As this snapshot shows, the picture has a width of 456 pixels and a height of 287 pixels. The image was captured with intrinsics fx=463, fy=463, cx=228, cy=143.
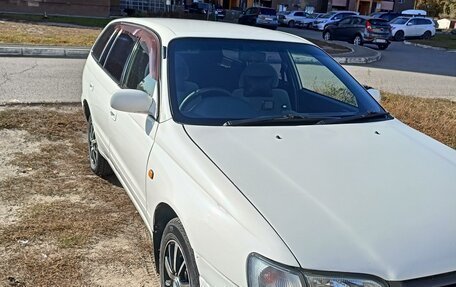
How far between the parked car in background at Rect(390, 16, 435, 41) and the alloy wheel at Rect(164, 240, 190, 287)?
107ft

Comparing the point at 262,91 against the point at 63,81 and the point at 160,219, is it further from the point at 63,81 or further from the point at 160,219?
the point at 63,81

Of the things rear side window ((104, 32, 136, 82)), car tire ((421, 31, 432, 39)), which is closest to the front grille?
rear side window ((104, 32, 136, 82))

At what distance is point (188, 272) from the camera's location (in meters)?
2.37

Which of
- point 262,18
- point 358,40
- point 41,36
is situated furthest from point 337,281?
Result: point 262,18

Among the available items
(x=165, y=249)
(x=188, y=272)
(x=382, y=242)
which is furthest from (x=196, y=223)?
(x=382, y=242)

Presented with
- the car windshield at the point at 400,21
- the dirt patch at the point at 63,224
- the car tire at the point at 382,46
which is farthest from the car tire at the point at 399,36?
the dirt patch at the point at 63,224

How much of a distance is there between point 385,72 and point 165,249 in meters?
13.7

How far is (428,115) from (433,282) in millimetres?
6546

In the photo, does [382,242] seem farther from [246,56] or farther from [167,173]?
[246,56]

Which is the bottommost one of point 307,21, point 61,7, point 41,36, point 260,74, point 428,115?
point 428,115

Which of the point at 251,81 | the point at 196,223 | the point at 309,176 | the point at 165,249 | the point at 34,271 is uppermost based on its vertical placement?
the point at 251,81

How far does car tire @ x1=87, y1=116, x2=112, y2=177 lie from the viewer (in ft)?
15.2

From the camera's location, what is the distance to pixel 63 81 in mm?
9555

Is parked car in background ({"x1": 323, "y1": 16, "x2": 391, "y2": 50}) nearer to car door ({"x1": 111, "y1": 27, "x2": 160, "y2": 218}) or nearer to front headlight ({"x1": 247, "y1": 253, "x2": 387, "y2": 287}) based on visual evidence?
car door ({"x1": 111, "y1": 27, "x2": 160, "y2": 218})
